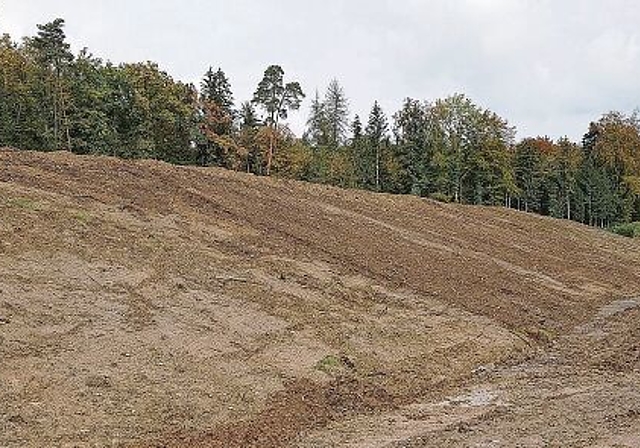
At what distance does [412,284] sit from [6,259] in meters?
10.3

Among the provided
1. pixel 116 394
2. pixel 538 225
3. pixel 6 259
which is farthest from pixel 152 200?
pixel 538 225

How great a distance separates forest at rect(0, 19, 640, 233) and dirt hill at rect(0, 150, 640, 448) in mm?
25395

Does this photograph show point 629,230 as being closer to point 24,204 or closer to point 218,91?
point 218,91

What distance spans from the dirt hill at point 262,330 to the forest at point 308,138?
83.3 feet

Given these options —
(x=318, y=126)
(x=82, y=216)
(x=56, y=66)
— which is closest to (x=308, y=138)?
(x=318, y=126)

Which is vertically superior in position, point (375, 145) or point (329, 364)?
point (375, 145)

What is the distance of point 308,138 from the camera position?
76938 millimetres

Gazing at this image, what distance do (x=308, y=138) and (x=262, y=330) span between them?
65430mm

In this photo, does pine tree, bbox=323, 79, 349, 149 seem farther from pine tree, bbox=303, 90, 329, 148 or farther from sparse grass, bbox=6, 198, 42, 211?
sparse grass, bbox=6, 198, 42, 211

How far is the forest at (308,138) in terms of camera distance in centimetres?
4603

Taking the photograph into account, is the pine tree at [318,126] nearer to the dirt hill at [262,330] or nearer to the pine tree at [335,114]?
the pine tree at [335,114]

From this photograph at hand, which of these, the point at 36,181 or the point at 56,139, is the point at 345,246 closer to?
the point at 36,181

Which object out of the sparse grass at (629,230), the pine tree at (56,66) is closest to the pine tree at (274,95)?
the pine tree at (56,66)

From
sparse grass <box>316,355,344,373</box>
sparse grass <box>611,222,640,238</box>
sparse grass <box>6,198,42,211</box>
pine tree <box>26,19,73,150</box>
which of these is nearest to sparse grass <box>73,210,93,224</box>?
sparse grass <box>6,198,42,211</box>
